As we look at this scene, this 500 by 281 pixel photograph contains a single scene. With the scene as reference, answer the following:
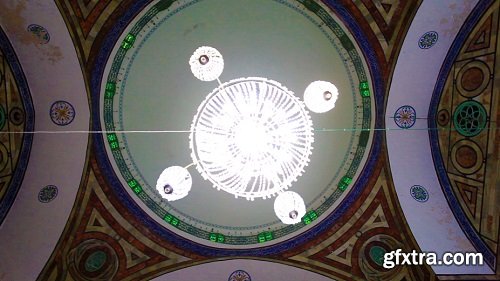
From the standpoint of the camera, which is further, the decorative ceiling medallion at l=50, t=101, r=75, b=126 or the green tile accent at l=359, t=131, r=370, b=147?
the green tile accent at l=359, t=131, r=370, b=147

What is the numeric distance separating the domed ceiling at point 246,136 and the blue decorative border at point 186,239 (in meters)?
0.03

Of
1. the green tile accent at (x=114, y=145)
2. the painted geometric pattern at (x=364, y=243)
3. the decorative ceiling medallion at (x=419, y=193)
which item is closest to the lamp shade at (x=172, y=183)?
the green tile accent at (x=114, y=145)

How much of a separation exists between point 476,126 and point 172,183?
5234 mm

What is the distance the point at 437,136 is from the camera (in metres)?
8.59

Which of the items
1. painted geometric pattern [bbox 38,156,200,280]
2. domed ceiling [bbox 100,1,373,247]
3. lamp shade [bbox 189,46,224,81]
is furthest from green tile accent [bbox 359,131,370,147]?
painted geometric pattern [bbox 38,156,200,280]

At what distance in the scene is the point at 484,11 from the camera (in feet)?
23.8

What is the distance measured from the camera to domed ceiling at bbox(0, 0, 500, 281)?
25.9 ft

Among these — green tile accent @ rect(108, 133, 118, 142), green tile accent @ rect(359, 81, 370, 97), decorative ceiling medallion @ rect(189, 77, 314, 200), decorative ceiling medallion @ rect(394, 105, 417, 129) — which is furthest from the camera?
green tile accent @ rect(108, 133, 118, 142)

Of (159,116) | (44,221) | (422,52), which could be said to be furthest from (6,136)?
(422,52)

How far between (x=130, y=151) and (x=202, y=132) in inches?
67.0

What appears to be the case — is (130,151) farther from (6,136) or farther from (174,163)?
(6,136)

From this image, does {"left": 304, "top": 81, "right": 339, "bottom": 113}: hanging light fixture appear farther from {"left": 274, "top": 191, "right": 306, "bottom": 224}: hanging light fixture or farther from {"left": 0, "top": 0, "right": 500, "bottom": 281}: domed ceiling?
{"left": 274, "top": 191, "right": 306, "bottom": 224}: hanging light fixture

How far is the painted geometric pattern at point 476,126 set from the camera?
7.32 metres

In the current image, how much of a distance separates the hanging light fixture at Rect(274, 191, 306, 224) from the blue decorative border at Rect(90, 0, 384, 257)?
5.28 feet
